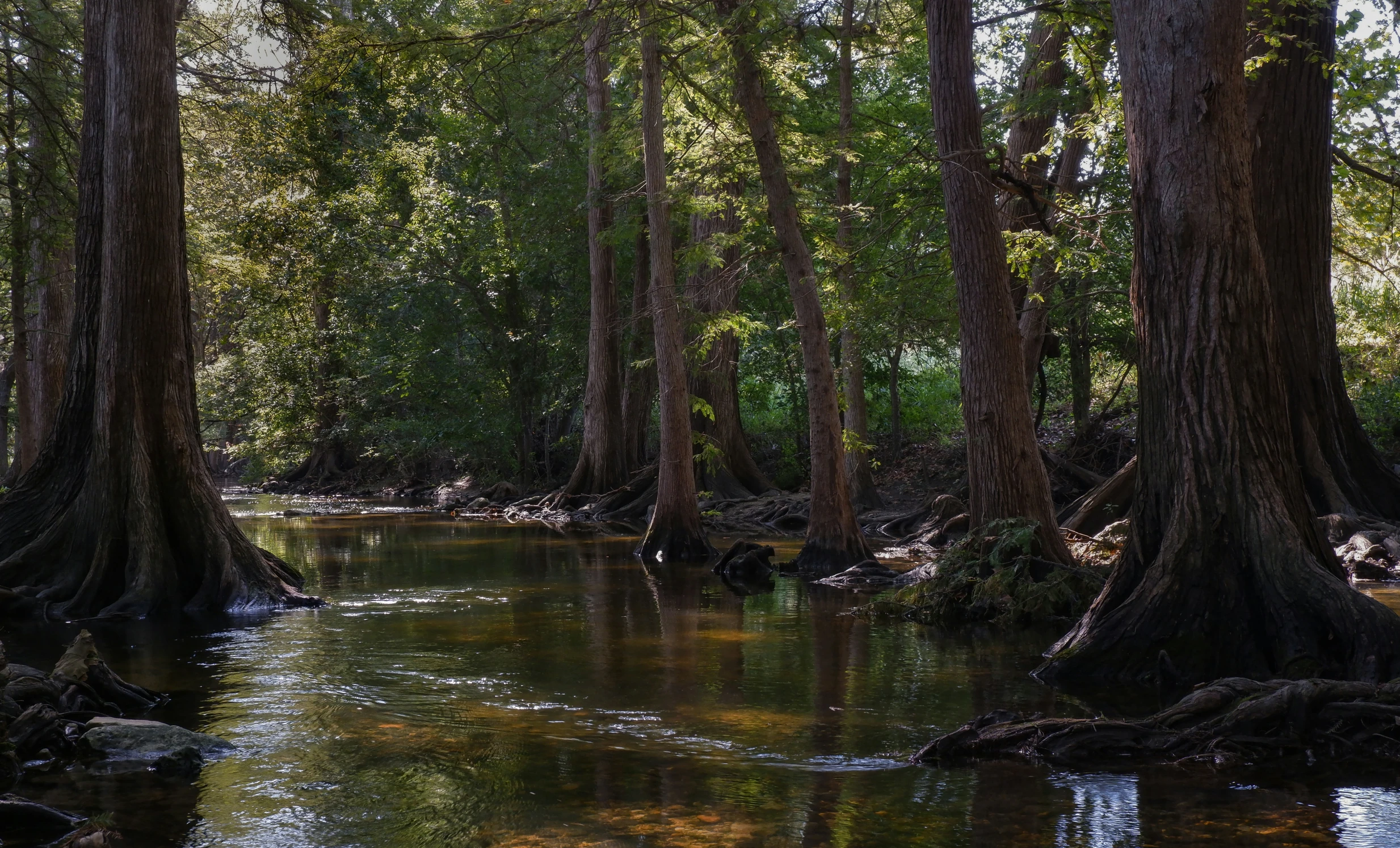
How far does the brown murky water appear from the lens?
15.0ft

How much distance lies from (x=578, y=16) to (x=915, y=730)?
9.13 meters

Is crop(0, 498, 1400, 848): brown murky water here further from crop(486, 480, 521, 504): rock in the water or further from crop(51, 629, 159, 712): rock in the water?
crop(486, 480, 521, 504): rock in the water

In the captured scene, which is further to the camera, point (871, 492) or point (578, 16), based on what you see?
point (871, 492)

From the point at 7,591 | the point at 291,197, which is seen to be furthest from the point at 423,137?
the point at 7,591

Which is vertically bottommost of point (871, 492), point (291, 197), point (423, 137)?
point (871, 492)

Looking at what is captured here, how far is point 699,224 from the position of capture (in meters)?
22.2

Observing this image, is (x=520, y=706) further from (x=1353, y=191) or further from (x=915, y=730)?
(x=1353, y=191)

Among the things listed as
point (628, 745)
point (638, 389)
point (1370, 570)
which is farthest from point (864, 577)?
point (638, 389)

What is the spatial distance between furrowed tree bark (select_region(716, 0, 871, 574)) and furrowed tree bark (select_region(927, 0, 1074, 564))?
3.05 m

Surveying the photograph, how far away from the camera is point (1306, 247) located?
13.0 meters

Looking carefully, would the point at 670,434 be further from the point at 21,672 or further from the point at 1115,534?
the point at 21,672

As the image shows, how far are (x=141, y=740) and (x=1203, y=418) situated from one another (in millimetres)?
6395

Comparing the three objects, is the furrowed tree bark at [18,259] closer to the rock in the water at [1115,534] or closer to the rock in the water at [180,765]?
the rock in the water at [180,765]

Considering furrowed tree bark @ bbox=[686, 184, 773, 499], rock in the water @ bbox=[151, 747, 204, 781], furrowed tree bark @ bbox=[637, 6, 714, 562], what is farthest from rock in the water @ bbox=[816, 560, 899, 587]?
rock in the water @ bbox=[151, 747, 204, 781]
